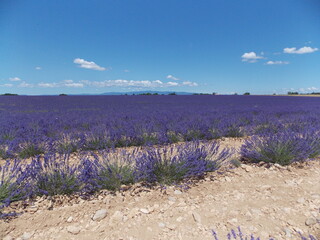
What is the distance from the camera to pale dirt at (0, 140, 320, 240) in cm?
136

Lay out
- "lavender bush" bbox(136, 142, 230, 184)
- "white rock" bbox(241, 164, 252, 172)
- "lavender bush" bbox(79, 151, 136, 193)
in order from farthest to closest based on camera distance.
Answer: "white rock" bbox(241, 164, 252, 172) < "lavender bush" bbox(136, 142, 230, 184) < "lavender bush" bbox(79, 151, 136, 193)

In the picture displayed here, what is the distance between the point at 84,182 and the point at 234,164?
2.14 metres

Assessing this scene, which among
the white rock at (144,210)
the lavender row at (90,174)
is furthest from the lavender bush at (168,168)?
the white rock at (144,210)

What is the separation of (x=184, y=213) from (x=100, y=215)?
78 centimetres

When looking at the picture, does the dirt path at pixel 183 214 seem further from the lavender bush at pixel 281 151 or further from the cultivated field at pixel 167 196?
the lavender bush at pixel 281 151

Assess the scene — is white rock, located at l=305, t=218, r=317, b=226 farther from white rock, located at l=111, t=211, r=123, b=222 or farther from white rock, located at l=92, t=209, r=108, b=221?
white rock, located at l=92, t=209, r=108, b=221

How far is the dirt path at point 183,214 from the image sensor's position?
1.36 m

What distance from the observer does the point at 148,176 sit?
2064mm

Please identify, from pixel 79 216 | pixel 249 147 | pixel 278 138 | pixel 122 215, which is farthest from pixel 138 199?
pixel 278 138

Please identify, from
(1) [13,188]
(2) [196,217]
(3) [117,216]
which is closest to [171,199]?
(2) [196,217]

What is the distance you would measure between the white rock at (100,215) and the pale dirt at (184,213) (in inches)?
1.4

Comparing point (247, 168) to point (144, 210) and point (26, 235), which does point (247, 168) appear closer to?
point (144, 210)

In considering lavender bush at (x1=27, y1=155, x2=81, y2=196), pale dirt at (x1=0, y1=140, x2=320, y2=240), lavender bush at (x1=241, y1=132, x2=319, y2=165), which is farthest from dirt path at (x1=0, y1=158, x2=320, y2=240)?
lavender bush at (x1=241, y1=132, x2=319, y2=165)

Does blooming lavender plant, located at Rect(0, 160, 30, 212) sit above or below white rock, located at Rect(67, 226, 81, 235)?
above
